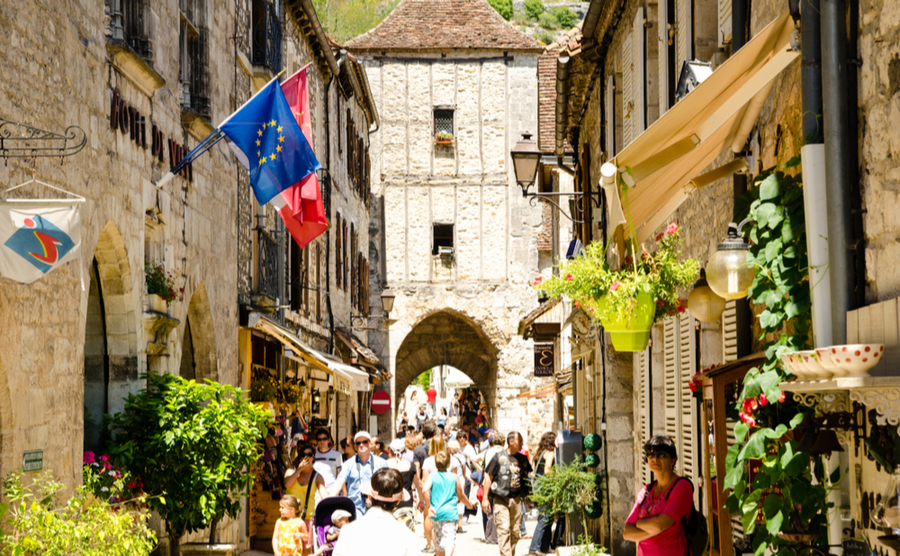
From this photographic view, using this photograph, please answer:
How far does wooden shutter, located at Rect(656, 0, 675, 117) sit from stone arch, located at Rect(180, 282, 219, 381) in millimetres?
5201

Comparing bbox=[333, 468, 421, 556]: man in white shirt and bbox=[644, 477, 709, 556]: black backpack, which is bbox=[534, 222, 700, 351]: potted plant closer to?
bbox=[644, 477, 709, 556]: black backpack

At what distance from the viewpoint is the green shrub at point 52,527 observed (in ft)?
17.4

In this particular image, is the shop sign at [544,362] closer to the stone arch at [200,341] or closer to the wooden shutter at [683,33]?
the stone arch at [200,341]

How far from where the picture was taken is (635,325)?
6441 millimetres

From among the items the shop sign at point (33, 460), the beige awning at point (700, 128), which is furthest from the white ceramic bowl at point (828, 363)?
the shop sign at point (33, 460)

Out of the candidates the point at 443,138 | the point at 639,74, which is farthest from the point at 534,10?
the point at 639,74

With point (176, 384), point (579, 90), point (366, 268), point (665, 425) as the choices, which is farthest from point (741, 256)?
point (366, 268)

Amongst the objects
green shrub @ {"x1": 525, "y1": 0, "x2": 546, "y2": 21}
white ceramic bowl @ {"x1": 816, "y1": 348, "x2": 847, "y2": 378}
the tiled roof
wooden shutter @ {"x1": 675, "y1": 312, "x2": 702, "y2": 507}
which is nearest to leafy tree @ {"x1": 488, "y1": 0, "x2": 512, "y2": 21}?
green shrub @ {"x1": 525, "y1": 0, "x2": 546, "y2": 21}

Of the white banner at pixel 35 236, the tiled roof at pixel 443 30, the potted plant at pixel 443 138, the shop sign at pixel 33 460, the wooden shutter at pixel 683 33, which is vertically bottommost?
the shop sign at pixel 33 460

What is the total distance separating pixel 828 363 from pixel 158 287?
22.2ft

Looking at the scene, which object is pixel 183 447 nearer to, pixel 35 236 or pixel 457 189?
pixel 35 236

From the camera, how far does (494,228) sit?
27.6 metres

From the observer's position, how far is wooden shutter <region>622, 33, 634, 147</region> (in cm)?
1016

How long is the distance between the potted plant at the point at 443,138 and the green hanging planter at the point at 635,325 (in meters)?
21.4
